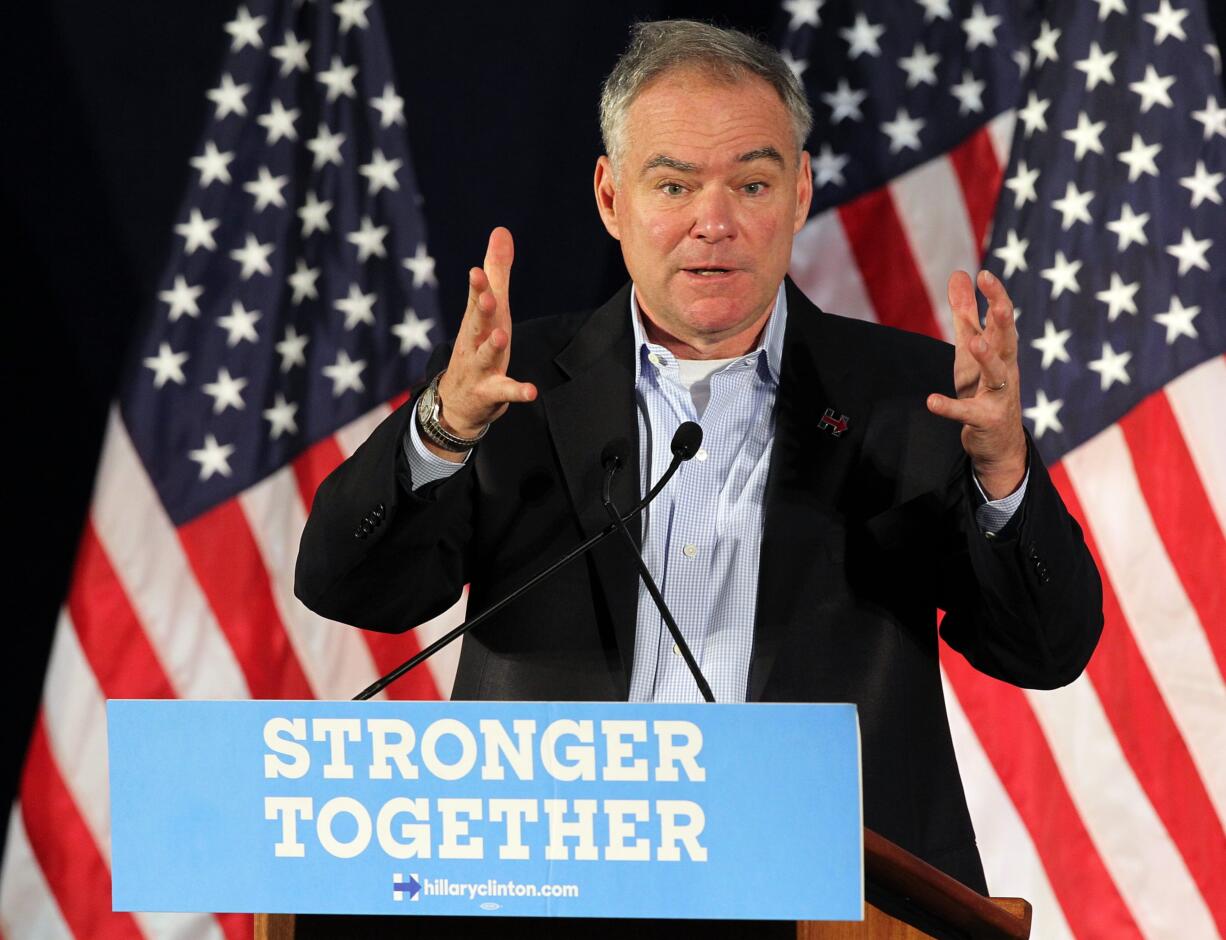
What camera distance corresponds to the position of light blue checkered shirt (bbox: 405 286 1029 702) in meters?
1.78

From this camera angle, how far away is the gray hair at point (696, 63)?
6.35 ft

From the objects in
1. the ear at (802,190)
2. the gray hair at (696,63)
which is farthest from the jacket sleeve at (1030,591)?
the gray hair at (696,63)

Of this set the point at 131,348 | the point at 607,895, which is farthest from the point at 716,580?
the point at 131,348

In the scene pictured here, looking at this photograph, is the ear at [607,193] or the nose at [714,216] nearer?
the nose at [714,216]

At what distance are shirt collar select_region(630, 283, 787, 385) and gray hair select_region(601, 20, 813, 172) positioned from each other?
20cm

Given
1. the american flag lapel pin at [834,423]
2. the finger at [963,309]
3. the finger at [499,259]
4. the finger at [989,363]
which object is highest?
the finger at [499,259]

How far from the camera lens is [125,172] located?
342 centimetres

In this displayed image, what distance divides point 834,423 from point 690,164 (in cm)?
38

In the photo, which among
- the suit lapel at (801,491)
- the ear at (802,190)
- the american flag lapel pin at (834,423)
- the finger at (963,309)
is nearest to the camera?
the finger at (963,309)

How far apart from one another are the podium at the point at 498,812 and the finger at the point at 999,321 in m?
0.57

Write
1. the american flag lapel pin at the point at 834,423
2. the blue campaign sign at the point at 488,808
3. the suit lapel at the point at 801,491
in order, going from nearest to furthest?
1. the blue campaign sign at the point at 488,808
2. the suit lapel at the point at 801,491
3. the american flag lapel pin at the point at 834,423

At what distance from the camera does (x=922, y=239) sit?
131 inches

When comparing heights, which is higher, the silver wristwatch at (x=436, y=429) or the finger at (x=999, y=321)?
the finger at (x=999, y=321)

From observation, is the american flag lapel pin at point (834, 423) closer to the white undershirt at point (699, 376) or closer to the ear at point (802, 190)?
the white undershirt at point (699, 376)
